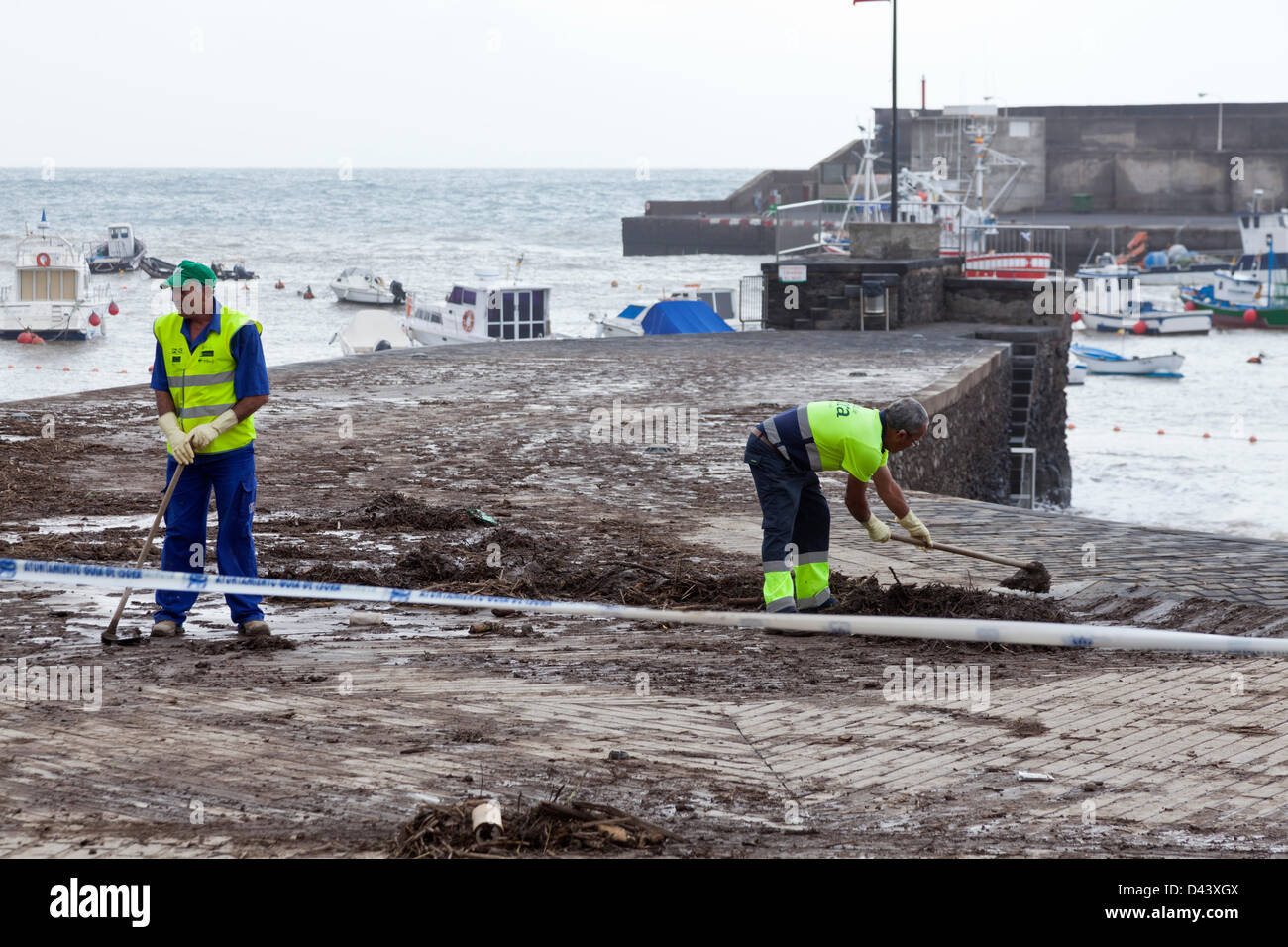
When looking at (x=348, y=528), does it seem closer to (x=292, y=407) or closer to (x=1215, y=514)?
(x=292, y=407)

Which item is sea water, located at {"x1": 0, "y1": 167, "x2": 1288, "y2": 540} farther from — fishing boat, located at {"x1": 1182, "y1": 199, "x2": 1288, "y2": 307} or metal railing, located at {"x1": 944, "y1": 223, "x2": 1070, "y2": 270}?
metal railing, located at {"x1": 944, "y1": 223, "x2": 1070, "y2": 270}

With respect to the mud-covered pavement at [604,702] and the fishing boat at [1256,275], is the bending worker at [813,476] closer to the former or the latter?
the mud-covered pavement at [604,702]

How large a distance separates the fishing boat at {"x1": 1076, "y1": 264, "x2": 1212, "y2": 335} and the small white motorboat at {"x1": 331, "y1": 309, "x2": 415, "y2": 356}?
24817 millimetres

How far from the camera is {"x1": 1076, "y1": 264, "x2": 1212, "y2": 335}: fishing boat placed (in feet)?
159

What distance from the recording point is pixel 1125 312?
1987 inches

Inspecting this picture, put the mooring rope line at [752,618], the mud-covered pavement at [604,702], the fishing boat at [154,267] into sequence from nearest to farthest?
the mud-covered pavement at [604,702], the mooring rope line at [752,618], the fishing boat at [154,267]

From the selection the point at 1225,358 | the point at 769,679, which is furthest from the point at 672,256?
the point at 769,679

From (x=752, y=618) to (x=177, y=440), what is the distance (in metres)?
3.06

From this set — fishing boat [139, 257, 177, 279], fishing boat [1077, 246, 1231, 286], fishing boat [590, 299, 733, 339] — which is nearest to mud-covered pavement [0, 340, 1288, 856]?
fishing boat [590, 299, 733, 339]

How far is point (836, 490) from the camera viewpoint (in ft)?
37.4

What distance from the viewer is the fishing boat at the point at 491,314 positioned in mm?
33375

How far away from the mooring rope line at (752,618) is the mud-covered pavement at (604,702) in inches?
3.4

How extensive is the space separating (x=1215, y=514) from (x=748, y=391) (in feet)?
32.7

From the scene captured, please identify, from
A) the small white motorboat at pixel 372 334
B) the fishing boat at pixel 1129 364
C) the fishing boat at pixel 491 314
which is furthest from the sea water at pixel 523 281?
the fishing boat at pixel 491 314
